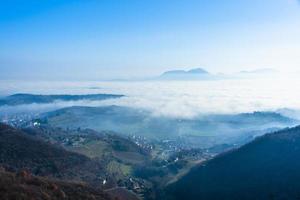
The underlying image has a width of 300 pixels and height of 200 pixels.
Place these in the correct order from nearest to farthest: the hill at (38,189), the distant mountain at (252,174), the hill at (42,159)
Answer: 1. the hill at (38,189)
2. the distant mountain at (252,174)
3. the hill at (42,159)

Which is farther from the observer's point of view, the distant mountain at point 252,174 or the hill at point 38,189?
the distant mountain at point 252,174

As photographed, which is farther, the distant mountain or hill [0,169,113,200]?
the distant mountain

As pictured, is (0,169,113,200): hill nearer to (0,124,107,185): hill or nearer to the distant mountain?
(0,124,107,185): hill

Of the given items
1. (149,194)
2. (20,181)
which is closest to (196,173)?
(149,194)

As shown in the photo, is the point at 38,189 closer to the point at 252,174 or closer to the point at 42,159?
the point at 42,159

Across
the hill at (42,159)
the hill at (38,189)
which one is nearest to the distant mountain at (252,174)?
the hill at (42,159)

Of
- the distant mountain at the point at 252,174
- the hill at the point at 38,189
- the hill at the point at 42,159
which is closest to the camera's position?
the hill at the point at 38,189

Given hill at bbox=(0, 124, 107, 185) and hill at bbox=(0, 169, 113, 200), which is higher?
hill at bbox=(0, 169, 113, 200)

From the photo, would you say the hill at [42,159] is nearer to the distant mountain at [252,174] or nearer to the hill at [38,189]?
the distant mountain at [252,174]

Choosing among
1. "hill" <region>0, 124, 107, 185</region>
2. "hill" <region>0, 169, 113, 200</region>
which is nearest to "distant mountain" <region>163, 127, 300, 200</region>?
"hill" <region>0, 124, 107, 185</region>

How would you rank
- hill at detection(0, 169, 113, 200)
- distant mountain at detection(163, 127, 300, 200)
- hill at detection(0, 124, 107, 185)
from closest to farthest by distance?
hill at detection(0, 169, 113, 200)
distant mountain at detection(163, 127, 300, 200)
hill at detection(0, 124, 107, 185)
